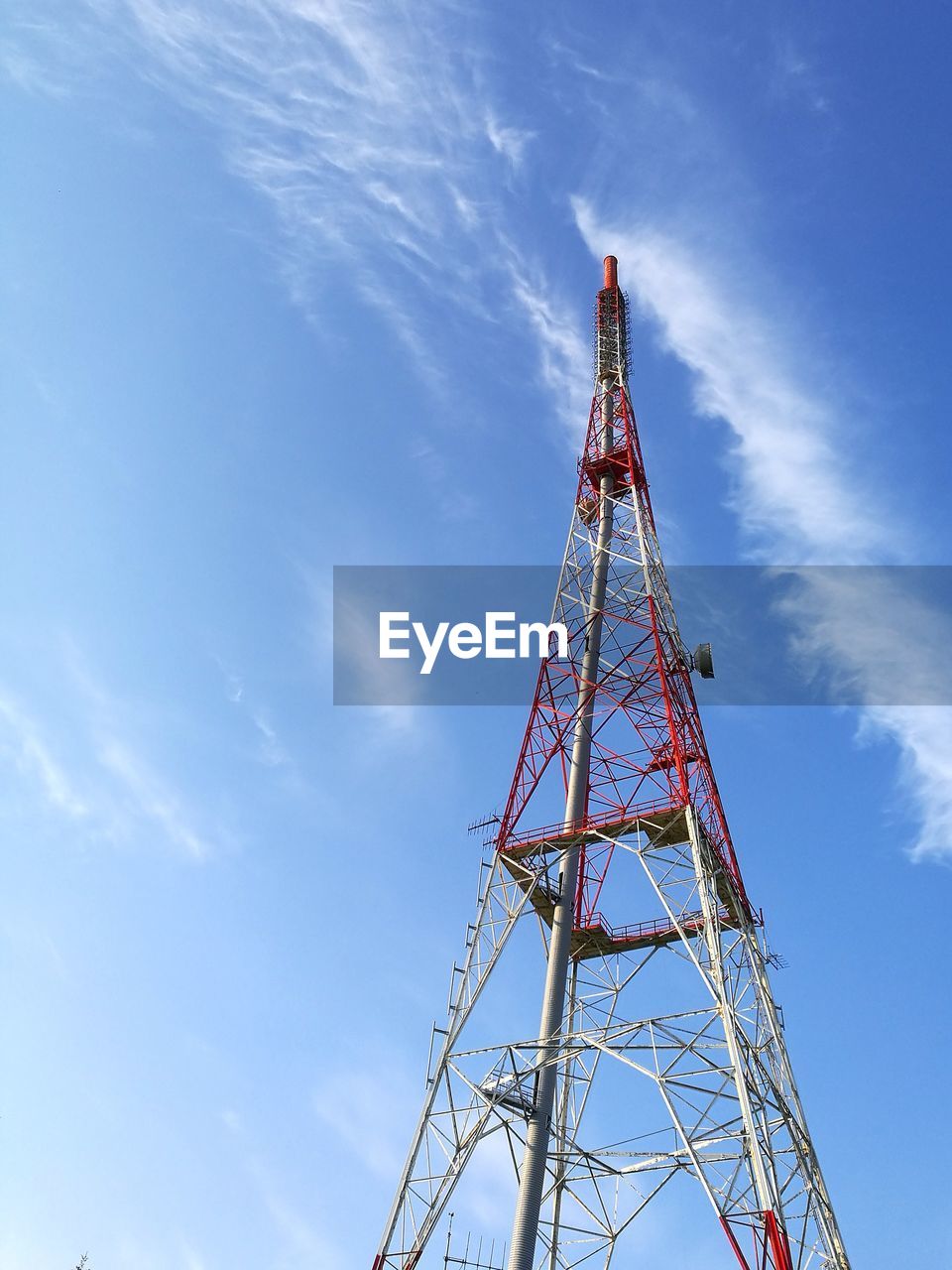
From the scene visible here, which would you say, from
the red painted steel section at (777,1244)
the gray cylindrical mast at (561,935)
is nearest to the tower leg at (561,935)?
the gray cylindrical mast at (561,935)

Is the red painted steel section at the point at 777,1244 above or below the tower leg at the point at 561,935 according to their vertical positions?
below

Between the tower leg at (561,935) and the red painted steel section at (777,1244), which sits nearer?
the red painted steel section at (777,1244)

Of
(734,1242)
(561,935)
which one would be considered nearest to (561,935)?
(561,935)

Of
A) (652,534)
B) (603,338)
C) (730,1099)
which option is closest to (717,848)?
(730,1099)

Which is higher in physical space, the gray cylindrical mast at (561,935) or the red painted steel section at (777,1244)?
the gray cylindrical mast at (561,935)

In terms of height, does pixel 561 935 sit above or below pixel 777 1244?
above

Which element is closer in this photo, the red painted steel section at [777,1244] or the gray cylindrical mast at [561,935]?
the red painted steel section at [777,1244]

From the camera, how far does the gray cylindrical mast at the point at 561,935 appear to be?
3706 cm

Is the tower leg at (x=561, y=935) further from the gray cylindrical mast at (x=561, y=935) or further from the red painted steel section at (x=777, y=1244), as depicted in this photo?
the red painted steel section at (x=777, y=1244)

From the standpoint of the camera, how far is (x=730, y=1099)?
35.5 m

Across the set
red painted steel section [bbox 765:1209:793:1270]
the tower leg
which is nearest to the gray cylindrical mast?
the tower leg

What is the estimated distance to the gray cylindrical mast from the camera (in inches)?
1459

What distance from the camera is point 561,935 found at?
142ft

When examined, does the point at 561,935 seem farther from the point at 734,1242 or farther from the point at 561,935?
the point at 734,1242
